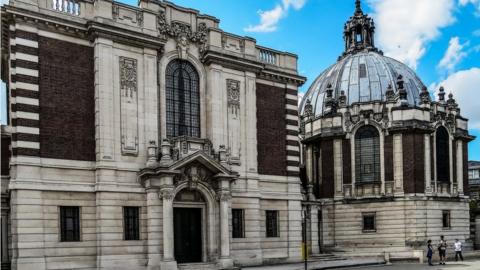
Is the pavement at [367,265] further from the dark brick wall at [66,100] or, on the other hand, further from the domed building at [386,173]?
the dark brick wall at [66,100]

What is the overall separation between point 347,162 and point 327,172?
2.03 metres

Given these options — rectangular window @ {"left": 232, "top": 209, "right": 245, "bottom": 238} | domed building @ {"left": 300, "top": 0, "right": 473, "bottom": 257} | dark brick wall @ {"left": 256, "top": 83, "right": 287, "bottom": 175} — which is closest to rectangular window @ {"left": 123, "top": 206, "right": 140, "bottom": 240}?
rectangular window @ {"left": 232, "top": 209, "right": 245, "bottom": 238}

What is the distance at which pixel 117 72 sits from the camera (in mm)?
31844

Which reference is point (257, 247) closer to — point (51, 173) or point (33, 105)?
point (51, 173)

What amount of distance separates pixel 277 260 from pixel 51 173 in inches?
621

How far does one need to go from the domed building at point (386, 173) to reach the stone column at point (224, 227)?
1347 centimetres

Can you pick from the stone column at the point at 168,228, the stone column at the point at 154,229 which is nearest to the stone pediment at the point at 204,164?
the stone column at the point at 168,228

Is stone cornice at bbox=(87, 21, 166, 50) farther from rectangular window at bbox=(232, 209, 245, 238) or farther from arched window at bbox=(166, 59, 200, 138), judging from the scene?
rectangular window at bbox=(232, 209, 245, 238)

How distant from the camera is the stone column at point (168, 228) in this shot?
31.1 meters

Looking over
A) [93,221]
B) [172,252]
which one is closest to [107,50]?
[93,221]

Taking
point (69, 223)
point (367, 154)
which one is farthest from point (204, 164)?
point (367, 154)

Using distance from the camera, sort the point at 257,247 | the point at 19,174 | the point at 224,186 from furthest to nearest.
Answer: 1. the point at 257,247
2. the point at 224,186
3. the point at 19,174

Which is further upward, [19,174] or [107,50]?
[107,50]

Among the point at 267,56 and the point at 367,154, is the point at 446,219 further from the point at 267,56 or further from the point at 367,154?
the point at 267,56
